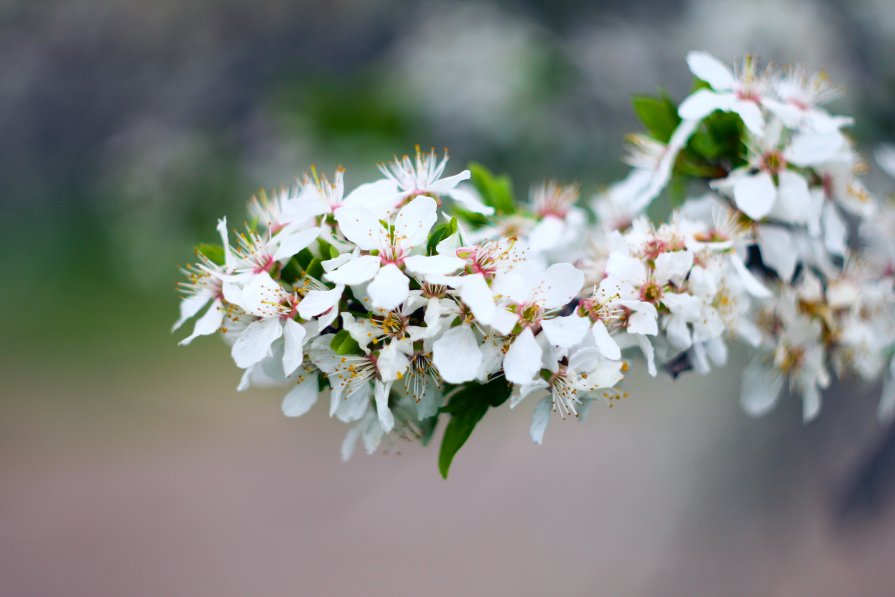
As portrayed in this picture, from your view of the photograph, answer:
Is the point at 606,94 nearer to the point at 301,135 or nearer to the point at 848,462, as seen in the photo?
the point at 301,135

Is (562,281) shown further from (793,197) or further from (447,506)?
(447,506)

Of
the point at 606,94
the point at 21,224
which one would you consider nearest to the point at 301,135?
the point at 606,94

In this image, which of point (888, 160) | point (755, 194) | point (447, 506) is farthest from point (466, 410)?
point (447, 506)

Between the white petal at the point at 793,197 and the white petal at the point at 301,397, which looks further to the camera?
the white petal at the point at 793,197

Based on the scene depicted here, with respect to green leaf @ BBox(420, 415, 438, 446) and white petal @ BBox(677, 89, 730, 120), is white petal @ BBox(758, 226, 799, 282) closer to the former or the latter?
white petal @ BBox(677, 89, 730, 120)

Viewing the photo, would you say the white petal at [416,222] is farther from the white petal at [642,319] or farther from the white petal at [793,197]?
the white petal at [793,197]

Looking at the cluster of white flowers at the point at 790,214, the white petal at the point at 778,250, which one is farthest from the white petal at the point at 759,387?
the white petal at the point at 778,250
